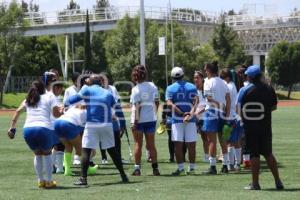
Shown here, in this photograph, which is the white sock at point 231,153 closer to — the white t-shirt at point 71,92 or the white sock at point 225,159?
the white sock at point 225,159

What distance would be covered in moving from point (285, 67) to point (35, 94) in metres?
76.9

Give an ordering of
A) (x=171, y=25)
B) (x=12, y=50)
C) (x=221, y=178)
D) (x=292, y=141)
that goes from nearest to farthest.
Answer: (x=221, y=178) → (x=292, y=141) → (x=12, y=50) → (x=171, y=25)

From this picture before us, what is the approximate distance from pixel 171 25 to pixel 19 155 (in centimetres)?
5942

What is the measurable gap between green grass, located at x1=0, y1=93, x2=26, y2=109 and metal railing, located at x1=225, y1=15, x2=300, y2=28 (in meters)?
37.8

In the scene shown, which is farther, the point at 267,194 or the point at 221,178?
the point at 221,178

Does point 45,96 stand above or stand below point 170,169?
above

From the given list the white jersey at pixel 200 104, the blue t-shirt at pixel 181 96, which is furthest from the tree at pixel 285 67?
the blue t-shirt at pixel 181 96

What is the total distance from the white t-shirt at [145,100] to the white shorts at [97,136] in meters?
1.38

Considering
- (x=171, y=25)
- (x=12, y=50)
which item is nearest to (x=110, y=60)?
(x=171, y=25)

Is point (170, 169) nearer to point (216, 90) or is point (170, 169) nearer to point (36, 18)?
Answer: point (216, 90)

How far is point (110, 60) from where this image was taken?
7900 cm

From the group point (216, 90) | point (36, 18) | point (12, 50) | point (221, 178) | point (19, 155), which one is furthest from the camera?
point (36, 18)

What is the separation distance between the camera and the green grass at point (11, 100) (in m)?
66.4

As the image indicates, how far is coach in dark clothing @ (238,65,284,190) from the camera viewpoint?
1255 cm
